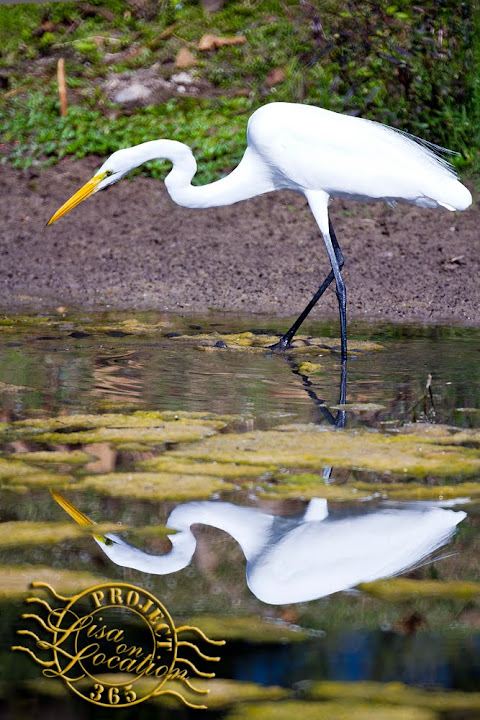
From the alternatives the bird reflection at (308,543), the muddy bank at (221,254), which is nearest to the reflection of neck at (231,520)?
the bird reflection at (308,543)

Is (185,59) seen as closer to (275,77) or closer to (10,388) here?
(275,77)

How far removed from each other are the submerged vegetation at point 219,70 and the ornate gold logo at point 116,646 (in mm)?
7034

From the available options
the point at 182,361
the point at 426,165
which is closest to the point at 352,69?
the point at 426,165

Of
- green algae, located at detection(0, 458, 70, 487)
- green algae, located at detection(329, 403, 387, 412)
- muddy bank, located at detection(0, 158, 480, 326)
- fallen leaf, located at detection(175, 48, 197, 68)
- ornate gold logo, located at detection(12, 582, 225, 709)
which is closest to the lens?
ornate gold logo, located at detection(12, 582, 225, 709)

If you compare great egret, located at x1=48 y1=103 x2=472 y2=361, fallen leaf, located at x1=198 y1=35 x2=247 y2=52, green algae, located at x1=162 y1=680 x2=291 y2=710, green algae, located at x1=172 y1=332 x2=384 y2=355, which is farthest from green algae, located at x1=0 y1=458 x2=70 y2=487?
fallen leaf, located at x1=198 y1=35 x2=247 y2=52

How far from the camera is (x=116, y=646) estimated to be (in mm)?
2428

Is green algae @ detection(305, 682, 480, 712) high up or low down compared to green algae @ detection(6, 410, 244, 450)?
up

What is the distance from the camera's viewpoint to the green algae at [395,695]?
2182 mm

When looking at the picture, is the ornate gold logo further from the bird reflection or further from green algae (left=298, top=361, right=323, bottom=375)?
green algae (left=298, top=361, right=323, bottom=375)

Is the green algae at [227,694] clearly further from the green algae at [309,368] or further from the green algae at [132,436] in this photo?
the green algae at [309,368]

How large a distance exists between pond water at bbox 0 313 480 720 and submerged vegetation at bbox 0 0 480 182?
454cm

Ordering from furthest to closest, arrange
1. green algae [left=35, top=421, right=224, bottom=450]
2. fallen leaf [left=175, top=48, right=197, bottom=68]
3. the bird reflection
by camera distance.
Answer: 1. fallen leaf [left=175, top=48, right=197, bottom=68]
2. green algae [left=35, top=421, right=224, bottom=450]
3. the bird reflection

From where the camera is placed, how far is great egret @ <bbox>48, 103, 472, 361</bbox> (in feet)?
19.1

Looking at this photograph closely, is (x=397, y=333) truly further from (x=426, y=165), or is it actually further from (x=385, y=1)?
(x=385, y=1)
